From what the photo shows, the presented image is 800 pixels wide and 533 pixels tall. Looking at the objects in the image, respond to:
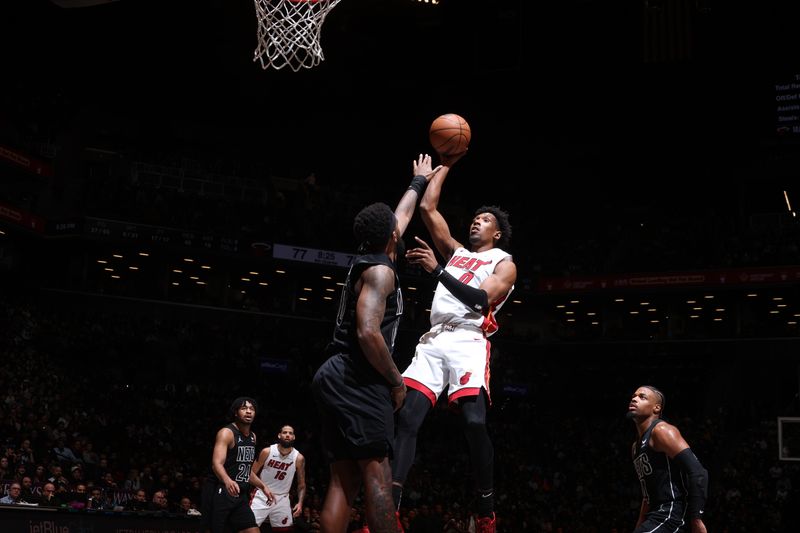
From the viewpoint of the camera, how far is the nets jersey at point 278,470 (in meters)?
10.9

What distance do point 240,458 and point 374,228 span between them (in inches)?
200

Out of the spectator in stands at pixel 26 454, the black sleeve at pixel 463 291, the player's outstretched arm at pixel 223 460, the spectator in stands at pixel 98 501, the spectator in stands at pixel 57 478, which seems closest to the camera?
the black sleeve at pixel 463 291

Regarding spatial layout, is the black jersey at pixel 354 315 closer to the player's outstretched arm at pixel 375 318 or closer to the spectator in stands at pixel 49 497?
the player's outstretched arm at pixel 375 318

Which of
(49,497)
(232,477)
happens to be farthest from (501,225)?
(49,497)

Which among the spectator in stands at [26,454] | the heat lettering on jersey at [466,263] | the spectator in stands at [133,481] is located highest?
the heat lettering on jersey at [466,263]

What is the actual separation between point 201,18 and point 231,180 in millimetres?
7584

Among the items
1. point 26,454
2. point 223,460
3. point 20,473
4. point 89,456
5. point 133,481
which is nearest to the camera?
point 223,460

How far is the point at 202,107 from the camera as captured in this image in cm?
3106

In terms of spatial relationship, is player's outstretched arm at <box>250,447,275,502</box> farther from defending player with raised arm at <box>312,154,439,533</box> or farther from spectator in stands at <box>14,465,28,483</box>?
spectator in stands at <box>14,465,28,483</box>

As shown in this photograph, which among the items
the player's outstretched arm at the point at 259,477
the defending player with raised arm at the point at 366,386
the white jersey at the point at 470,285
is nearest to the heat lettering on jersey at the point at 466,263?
the white jersey at the point at 470,285

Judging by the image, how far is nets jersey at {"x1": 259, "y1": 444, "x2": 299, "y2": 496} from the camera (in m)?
10.9

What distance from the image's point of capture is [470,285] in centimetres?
639

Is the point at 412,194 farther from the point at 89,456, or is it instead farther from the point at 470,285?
the point at 89,456

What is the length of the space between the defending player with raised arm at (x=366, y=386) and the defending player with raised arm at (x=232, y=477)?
420 centimetres
